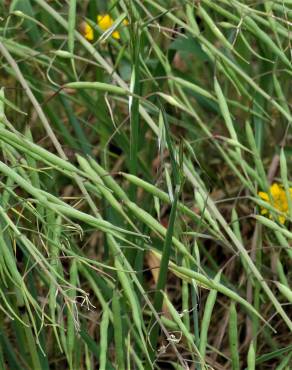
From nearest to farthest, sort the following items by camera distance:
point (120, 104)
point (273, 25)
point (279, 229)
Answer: point (279, 229)
point (273, 25)
point (120, 104)

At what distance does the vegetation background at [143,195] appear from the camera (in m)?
1.01

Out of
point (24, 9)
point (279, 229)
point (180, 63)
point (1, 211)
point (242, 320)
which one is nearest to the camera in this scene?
point (1, 211)

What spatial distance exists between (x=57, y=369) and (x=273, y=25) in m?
0.68

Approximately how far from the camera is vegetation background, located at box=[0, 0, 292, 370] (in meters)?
1.01

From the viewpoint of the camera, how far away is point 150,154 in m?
1.64

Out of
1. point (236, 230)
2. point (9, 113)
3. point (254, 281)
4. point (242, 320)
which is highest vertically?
point (9, 113)

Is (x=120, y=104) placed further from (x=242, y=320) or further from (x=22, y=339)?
(x=22, y=339)

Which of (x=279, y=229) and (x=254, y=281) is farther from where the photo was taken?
(x=254, y=281)

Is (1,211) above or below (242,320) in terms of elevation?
above

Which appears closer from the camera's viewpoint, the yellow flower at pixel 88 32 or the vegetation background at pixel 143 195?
the vegetation background at pixel 143 195

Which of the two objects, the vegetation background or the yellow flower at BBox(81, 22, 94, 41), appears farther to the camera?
the yellow flower at BBox(81, 22, 94, 41)

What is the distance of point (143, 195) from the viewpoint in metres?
1.66

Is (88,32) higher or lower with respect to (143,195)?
higher

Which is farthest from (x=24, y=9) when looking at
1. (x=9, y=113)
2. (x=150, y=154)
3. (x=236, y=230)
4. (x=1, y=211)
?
(x=1, y=211)
